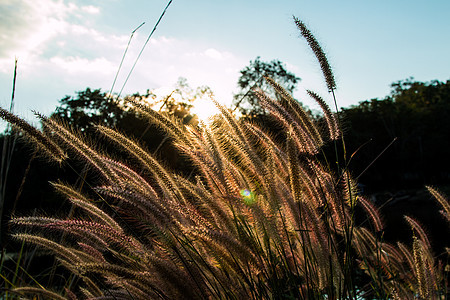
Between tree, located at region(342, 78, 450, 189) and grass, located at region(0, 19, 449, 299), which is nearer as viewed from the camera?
grass, located at region(0, 19, 449, 299)

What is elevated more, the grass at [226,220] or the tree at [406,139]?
the tree at [406,139]

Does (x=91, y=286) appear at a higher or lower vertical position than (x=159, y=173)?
lower

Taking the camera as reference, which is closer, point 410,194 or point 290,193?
point 290,193

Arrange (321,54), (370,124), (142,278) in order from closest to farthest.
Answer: (142,278) → (321,54) → (370,124)

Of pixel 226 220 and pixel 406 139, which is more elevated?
pixel 406 139

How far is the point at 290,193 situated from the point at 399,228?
36.4ft

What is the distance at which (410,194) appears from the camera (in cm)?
2481

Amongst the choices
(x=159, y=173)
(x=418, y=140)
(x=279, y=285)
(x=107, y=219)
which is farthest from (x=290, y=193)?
(x=418, y=140)

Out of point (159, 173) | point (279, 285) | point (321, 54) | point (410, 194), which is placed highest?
point (410, 194)

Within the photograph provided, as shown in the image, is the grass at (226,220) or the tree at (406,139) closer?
the grass at (226,220)

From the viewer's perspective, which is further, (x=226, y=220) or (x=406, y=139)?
(x=406, y=139)

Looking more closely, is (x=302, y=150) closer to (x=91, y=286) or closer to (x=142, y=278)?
(x=142, y=278)

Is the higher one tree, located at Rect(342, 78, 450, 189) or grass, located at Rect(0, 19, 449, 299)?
tree, located at Rect(342, 78, 450, 189)

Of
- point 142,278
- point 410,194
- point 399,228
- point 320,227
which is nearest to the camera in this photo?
point 142,278
